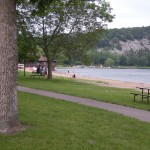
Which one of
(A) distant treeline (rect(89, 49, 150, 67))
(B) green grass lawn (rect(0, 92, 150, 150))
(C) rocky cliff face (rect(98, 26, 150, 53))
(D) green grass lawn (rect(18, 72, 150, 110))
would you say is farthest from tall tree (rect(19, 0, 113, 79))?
(C) rocky cliff face (rect(98, 26, 150, 53))

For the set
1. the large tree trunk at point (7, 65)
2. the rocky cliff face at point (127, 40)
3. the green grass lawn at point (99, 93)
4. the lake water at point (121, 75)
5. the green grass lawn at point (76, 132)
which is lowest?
the lake water at point (121, 75)

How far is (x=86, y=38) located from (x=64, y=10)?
3475mm

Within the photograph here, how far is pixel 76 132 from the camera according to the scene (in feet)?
28.2

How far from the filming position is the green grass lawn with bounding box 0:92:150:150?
739 centimetres

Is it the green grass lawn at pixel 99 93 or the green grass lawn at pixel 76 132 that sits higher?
the green grass lawn at pixel 76 132

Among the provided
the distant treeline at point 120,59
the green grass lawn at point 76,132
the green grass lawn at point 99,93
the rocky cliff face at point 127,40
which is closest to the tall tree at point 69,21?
the green grass lawn at point 99,93

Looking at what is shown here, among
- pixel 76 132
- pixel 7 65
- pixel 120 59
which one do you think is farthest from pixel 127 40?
pixel 7 65

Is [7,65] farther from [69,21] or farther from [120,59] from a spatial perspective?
[120,59]

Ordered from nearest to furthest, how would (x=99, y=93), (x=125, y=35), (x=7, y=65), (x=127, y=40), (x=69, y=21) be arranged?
1. (x=7, y=65)
2. (x=99, y=93)
3. (x=69, y=21)
4. (x=127, y=40)
5. (x=125, y=35)

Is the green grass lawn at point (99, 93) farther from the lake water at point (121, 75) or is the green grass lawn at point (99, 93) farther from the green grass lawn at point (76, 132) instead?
the lake water at point (121, 75)

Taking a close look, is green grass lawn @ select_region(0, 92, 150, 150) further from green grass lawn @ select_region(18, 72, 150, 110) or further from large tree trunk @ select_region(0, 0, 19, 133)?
green grass lawn @ select_region(18, 72, 150, 110)

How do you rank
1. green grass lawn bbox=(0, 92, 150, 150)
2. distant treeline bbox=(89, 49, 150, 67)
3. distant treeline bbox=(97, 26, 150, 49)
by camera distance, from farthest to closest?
distant treeline bbox=(97, 26, 150, 49) → distant treeline bbox=(89, 49, 150, 67) → green grass lawn bbox=(0, 92, 150, 150)

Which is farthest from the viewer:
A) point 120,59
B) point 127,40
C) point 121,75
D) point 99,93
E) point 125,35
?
point 125,35

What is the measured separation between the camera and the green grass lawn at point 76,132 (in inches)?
291
